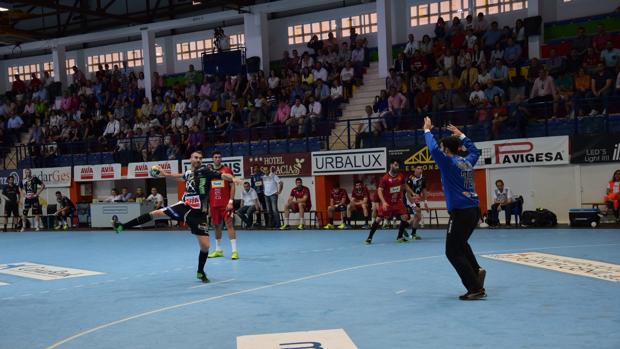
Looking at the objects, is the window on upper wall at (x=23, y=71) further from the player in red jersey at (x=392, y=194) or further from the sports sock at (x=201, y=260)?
the sports sock at (x=201, y=260)

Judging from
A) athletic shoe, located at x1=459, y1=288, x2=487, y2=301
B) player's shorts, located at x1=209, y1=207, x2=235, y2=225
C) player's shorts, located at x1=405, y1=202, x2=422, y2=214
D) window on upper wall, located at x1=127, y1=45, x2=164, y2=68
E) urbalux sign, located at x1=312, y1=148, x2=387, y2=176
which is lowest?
athletic shoe, located at x1=459, y1=288, x2=487, y2=301

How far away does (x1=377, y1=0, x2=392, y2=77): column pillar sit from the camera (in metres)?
28.7

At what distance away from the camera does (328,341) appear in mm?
7016

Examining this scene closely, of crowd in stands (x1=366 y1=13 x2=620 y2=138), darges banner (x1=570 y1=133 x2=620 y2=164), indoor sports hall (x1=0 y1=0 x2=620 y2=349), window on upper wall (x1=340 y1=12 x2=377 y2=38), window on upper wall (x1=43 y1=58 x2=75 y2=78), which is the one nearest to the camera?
indoor sports hall (x1=0 y1=0 x2=620 y2=349)

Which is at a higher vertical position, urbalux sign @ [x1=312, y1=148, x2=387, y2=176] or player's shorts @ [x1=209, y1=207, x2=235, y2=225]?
urbalux sign @ [x1=312, y1=148, x2=387, y2=176]

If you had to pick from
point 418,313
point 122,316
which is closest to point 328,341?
point 418,313

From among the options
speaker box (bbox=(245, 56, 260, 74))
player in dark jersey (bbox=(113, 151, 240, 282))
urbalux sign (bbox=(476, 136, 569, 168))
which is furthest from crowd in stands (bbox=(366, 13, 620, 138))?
player in dark jersey (bbox=(113, 151, 240, 282))

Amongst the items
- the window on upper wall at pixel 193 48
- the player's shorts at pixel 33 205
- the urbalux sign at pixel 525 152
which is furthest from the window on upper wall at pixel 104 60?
the urbalux sign at pixel 525 152

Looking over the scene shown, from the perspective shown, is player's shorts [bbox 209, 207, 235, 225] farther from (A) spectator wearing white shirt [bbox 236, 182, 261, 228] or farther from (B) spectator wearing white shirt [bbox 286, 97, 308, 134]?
(B) spectator wearing white shirt [bbox 286, 97, 308, 134]

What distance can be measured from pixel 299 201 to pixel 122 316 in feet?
50.8

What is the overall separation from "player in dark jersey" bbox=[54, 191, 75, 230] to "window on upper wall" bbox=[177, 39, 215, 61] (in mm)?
11241

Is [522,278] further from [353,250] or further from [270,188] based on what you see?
[270,188]

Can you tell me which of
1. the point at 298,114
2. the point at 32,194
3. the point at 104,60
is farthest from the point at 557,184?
the point at 104,60

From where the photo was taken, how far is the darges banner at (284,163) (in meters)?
25.1
